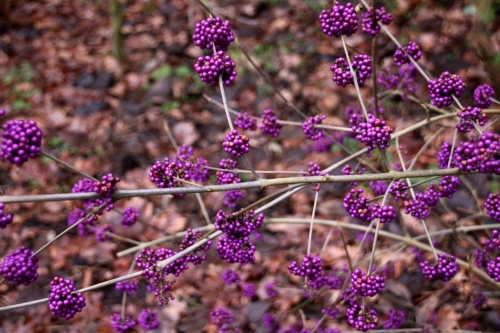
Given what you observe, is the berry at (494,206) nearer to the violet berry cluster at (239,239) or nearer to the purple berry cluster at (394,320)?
the violet berry cluster at (239,239)

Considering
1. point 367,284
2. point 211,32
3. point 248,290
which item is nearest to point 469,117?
point 367,284

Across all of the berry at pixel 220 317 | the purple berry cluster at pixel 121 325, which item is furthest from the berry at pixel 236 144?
the berry at pixel 220 317

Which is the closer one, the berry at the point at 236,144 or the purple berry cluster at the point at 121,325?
the berry at the point at 236,144

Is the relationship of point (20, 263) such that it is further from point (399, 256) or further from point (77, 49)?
point (77, 49)

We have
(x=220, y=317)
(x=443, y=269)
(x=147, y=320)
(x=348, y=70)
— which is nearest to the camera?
(x=443, y=269)

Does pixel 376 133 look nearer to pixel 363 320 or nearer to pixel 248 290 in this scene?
pixel 363 320

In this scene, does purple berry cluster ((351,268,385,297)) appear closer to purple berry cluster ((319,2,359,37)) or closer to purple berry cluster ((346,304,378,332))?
purple berry cluster ((346,304,378,332))
